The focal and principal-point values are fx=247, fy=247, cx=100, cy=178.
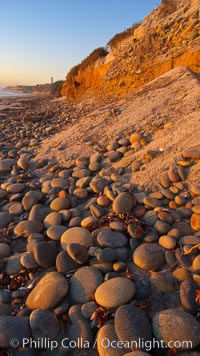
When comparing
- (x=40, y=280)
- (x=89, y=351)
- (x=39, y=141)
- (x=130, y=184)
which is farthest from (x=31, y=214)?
(x=39, y=141)

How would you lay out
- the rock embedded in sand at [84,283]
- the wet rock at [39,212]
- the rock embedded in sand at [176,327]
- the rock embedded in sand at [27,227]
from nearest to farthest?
1. the rock embedded in sand at [176,327]
2. the rock embedded in sand at [84,283]
3. the rock embedded in sand at [27,227]
4. the wet rock at [39,212]

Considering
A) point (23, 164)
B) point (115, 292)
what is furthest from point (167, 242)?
point (23, 164)

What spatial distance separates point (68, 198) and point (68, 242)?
34.4 inches

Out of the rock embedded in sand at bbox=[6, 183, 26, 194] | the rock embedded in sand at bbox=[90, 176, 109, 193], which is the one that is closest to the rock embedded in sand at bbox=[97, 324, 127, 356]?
the rock embedded in sand at bbox=[90, 176, 109, 193]

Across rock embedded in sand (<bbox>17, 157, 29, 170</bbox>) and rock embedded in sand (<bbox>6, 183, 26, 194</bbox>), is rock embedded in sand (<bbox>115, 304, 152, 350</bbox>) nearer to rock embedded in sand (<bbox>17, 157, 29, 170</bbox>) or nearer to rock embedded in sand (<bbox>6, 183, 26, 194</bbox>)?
rock embedded in sand (<bbox>6, 183, 26, 194</bbox>)

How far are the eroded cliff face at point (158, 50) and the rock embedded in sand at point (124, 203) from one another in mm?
4853

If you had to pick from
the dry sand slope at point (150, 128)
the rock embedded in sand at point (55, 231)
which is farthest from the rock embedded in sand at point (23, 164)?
the rock embedded in sand at point (55, 231)

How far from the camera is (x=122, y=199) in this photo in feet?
8.88

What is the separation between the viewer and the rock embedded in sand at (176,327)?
4.80ft

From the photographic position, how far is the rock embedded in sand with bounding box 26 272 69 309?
1.78 metres

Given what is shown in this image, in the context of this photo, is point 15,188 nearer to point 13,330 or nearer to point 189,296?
point 13,330

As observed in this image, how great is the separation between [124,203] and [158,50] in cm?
671

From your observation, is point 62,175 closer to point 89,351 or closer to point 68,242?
point 68,242

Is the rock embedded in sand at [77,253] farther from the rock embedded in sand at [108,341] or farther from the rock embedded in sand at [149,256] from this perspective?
the rock embedded in sand at [108,341]
